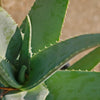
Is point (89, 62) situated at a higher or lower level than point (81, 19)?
higher

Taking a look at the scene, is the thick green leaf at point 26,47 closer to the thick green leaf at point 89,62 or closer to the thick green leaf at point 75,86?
the thick green leaf at point 75,86

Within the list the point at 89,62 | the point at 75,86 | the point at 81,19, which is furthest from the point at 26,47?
the point at 81,19

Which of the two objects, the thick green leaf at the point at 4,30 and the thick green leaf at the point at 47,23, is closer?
the thick green leaf at the point at 4,30

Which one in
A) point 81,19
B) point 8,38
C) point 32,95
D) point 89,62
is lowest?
point 81,19

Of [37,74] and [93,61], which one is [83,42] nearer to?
[37,74]

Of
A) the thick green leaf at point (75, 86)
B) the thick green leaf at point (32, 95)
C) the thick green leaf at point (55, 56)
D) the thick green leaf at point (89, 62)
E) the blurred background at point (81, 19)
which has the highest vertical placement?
the thick green leaf at point (55, 56)

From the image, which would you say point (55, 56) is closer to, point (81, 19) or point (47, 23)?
point (47, 23)

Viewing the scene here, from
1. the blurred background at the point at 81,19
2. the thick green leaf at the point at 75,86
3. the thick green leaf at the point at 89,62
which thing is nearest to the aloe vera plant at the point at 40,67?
the thick green leaf at the point at 75,86

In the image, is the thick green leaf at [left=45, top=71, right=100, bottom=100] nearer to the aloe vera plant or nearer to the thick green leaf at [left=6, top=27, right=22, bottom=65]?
the aloe vera plant
